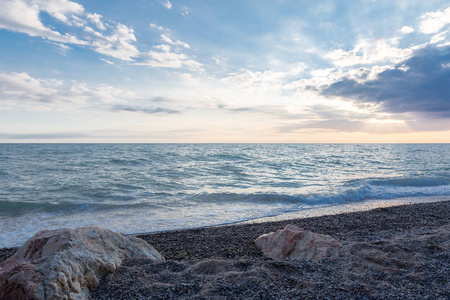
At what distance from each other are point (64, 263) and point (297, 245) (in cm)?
394

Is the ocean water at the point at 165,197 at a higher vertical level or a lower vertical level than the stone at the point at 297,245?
lower

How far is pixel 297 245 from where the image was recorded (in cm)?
525

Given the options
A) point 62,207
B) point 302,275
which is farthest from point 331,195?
point 62,207

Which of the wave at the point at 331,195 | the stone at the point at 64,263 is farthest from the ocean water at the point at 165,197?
the stone at the point at 64,263

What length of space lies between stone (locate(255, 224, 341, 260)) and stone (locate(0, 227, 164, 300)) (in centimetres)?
249

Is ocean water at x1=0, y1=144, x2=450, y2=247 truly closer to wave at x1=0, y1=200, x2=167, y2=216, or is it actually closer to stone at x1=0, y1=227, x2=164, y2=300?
wave at x1=0, y1=200, x2=167, y2=216

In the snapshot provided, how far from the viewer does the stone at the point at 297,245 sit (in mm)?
4914

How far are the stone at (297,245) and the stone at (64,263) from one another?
249 centimetres

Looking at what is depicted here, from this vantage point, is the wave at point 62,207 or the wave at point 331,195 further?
the wave at point 331,195

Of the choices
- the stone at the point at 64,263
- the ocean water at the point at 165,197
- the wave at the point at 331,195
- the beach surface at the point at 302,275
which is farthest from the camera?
the wave at the point at 331,195

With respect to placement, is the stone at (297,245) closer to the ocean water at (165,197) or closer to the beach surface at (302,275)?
the beach surface at (302,275)

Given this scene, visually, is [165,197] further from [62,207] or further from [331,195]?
[331,195]

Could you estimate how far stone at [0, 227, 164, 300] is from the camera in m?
2.99

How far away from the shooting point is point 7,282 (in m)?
3.00
